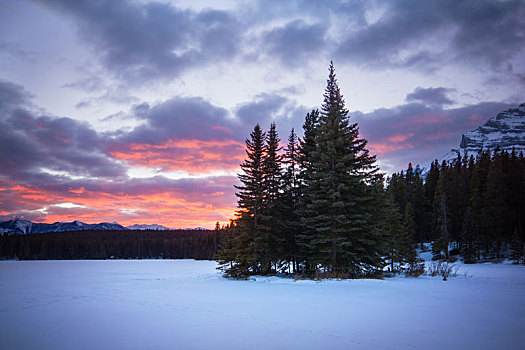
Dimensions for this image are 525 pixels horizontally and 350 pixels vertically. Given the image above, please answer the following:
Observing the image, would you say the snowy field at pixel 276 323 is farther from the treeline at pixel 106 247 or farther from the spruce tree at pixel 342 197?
the treeline at pixel 106 247

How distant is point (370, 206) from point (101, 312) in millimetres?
20558

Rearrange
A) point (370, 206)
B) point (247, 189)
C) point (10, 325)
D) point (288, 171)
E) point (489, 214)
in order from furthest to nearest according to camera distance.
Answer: point (489, 214) → point (288, 171) → point (247, 189) → point (370, 206) → point (10, 325)

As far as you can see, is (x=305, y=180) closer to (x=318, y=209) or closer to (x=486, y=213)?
(x=318, y=209)

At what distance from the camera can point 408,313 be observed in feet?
33.5

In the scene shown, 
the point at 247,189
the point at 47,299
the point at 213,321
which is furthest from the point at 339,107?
the point at 47,299

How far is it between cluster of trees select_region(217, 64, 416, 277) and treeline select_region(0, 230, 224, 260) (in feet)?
281

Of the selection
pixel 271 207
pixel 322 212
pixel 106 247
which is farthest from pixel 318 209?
pixel 106 247

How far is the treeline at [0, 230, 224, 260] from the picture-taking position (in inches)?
4985

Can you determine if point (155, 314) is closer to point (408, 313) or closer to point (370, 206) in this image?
point (408, 313)

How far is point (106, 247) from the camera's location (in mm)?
148125

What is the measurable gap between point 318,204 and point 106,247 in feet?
498

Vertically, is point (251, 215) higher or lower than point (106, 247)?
higher

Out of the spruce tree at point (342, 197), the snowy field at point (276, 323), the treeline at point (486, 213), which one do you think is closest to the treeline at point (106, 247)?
the treeline at point (486, 213)

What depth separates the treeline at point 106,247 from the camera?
126625 millimetres
